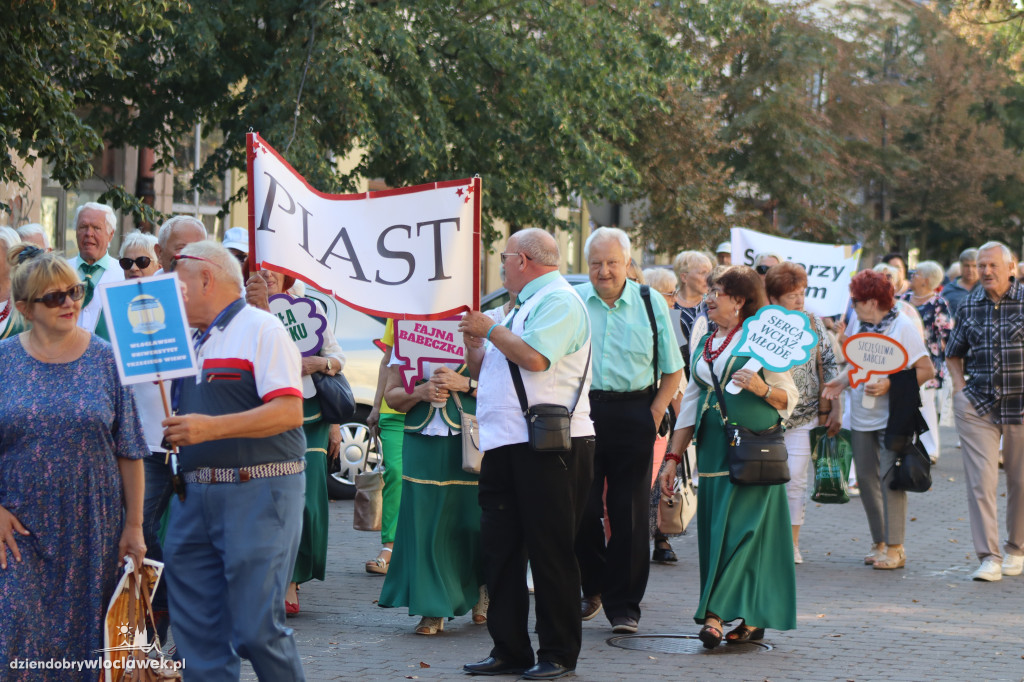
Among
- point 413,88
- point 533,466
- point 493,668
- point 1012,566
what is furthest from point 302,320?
point 413,88

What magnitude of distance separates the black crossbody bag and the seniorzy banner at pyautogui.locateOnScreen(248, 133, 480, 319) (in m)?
0.55

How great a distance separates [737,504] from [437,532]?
5.14 ft

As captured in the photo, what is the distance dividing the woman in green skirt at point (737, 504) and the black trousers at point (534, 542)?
93 cm

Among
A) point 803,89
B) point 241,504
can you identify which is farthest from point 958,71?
point 241,504

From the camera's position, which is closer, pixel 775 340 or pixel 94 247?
pixel 775 340

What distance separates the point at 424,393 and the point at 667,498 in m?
1.58

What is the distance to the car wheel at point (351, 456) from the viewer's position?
39.4 ft

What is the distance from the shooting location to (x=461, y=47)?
52.9 ft

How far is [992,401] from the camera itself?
379 inches

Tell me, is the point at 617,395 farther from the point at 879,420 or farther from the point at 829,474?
the point at 879,420

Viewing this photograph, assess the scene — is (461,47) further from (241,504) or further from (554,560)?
(241,504)

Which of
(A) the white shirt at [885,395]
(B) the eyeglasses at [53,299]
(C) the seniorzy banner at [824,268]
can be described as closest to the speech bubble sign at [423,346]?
(B) the eyeglasses at [53,299]

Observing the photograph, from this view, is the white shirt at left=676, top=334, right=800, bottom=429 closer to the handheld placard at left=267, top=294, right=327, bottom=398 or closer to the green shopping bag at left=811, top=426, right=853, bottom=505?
the handheld placard at left=267, top=294, right=327, bottom=398

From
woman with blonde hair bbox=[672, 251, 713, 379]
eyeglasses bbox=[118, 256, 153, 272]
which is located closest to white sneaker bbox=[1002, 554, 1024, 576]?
woman with blonde hair bbox=[672, 251, 713, 379]
